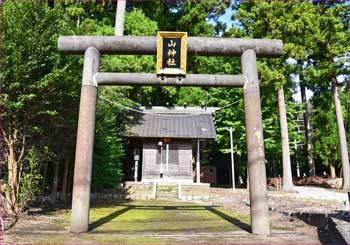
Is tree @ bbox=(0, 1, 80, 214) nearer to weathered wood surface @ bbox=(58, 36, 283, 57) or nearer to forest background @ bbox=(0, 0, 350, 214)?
forest background @ bbox=(0, 0, 350, 214)

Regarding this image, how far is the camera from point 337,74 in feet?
57.6

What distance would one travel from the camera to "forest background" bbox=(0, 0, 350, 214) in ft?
23.1

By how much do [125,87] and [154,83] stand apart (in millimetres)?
9213

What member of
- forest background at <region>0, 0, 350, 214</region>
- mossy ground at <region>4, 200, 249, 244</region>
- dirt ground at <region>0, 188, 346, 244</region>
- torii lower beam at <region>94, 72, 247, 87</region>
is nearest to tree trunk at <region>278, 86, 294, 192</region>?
forest background at <region>0, 0, 350, 214</region>

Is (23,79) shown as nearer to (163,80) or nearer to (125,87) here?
(163,80)

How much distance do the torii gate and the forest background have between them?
144 centimetres

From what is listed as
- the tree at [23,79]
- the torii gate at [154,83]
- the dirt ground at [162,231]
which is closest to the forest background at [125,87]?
the tree at [23,79]

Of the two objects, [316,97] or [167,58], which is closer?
[167,58]

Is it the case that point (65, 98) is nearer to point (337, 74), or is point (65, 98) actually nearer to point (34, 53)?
point (34, 53)

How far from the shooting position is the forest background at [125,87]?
23.1 feet

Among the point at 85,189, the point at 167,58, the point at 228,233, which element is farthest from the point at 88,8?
the point at 228,233

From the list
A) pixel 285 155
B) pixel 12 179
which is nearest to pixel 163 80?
pixel 12 179

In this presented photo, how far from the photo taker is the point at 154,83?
6438mm

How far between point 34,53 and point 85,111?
233 centimetres
